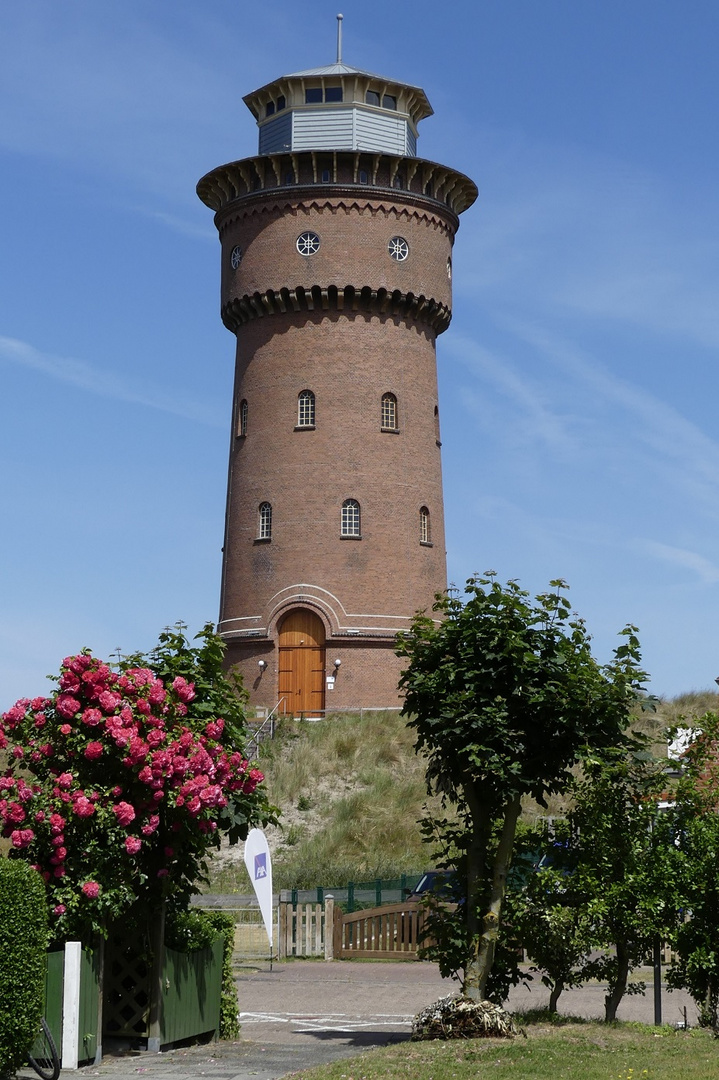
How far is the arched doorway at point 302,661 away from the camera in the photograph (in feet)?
156

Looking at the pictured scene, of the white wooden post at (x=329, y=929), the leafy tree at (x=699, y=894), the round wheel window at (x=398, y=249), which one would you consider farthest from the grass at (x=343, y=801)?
the leafy tree at (x=699, y=894)

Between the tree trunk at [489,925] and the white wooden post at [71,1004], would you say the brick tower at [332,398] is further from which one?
the white wooden post at [71,1004]

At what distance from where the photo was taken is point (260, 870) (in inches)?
1046

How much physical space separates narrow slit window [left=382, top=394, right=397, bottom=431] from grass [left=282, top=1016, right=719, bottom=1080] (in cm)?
3320

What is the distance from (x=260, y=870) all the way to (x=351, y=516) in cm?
2195

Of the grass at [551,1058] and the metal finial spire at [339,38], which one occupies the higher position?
the metal finial spire at [339,38]

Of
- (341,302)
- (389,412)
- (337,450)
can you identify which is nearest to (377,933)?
(337,450)

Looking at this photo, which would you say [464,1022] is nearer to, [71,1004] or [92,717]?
[71,1004]

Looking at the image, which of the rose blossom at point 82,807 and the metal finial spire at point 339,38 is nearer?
the rose blossom at point 82,807

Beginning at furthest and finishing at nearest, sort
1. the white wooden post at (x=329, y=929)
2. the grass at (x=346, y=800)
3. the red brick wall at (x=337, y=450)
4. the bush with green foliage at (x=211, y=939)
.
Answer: the red brick wall at (x=337, y=450), the grass at (x=346, y=800), the white wooden post at (x=329, y=929), the bush with green foliage at (x=211, y=939)

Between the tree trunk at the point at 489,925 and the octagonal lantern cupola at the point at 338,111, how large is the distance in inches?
1394

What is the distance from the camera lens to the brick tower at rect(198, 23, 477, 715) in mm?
47281

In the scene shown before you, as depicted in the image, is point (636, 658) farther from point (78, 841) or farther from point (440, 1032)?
point (78, 841)

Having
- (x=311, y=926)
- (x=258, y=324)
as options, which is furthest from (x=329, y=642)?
(x=311, y=926)
